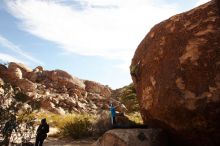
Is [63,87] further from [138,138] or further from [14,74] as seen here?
[138,138]

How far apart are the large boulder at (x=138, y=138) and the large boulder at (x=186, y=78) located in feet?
0.97

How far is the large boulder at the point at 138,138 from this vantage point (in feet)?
24.1

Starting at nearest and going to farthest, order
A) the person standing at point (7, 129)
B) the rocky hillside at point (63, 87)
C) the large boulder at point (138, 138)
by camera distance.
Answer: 1. the large boulder at point (138, 138)
2. the person standing at point (7, 129)
3. the rocky hillside at point (63, 87)

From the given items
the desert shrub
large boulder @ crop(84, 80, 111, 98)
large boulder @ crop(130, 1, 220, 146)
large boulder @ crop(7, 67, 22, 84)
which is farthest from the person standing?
large boulder @ crop(84, 80, 111, 98)

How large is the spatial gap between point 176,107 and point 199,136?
827mm

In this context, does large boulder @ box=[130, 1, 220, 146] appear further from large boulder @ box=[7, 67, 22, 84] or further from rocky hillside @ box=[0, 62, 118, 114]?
large boulder @ box=[7, 67, 22, 84]

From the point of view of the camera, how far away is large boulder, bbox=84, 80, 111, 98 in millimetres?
61250

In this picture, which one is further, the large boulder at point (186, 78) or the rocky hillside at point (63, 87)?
the rocky hillside at point (63, 87)

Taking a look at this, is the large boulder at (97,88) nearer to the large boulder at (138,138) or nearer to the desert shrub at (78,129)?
the desert shrub at (78,129)

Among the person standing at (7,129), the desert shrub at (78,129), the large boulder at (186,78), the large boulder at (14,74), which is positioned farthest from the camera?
the large boulder at (14,74)

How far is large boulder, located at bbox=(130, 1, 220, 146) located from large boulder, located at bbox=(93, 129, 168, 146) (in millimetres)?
295

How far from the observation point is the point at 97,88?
6300cm

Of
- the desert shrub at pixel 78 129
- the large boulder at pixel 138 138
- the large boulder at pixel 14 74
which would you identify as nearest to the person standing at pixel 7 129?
the large boulder at pixel 138 138

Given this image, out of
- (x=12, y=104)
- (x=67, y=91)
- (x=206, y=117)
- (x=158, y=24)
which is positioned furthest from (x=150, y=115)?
(x=67, y=91)
